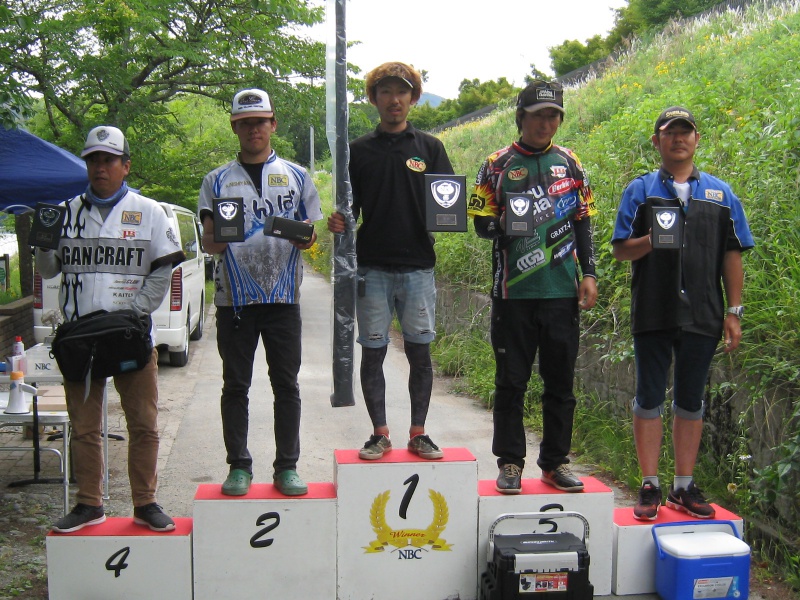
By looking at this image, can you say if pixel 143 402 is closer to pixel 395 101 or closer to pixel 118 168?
pixel 118 168

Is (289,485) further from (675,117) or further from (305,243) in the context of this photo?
(675,117)

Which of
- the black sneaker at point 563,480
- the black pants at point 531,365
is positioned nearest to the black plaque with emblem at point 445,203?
the black pants at point 531,365

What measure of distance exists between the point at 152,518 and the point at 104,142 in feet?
5.86

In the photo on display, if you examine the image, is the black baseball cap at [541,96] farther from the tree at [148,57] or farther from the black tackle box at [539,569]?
the tree at [148,57]

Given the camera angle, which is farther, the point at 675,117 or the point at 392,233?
the point at 392,233

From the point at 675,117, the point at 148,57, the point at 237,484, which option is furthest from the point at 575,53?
the point at 237,484

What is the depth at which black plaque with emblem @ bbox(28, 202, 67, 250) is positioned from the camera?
3.88 metres

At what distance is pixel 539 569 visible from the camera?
377cm

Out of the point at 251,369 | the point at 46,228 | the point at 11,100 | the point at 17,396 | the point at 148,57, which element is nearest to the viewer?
the point at 46,228

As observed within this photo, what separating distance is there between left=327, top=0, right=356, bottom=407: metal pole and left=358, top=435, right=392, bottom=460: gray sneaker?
0.85 ft

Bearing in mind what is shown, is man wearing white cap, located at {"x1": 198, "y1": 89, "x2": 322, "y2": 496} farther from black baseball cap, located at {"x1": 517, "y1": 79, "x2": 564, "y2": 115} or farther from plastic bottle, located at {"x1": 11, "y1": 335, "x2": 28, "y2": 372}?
plastic bottle, located at {"x1": 11, "y1": 335, "x2": 28, "y2": 372}

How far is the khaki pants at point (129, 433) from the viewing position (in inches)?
154

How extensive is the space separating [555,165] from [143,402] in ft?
7.55

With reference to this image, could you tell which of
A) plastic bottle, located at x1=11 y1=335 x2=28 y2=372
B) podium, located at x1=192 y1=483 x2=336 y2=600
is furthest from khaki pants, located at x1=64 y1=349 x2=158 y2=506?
plastic bottle, located at x1=11 y1=335 x2=28 y2=372
